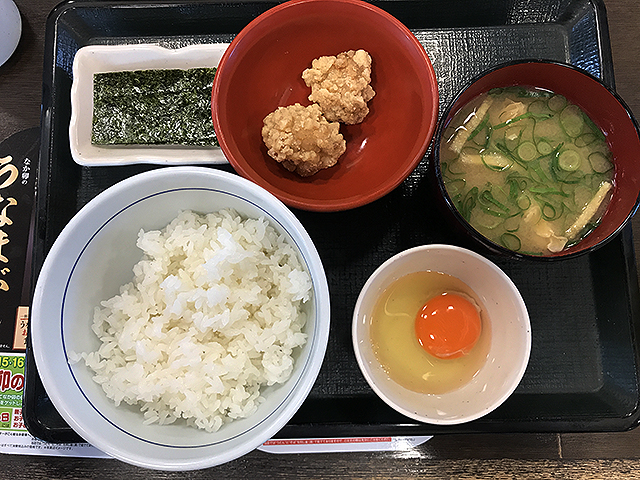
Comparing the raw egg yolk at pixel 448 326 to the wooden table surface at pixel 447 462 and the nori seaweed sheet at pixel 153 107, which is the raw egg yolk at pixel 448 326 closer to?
the wooden table surface at pixel 447 462

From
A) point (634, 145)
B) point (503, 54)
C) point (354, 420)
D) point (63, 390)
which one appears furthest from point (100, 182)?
point (634, 145)

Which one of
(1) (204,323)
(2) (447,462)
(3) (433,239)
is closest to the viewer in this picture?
(1) (204,323)

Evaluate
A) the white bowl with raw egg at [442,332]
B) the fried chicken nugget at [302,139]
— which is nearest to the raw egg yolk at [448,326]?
the white bowl with raw egg at [442,332]

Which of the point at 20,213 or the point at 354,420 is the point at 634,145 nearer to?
the point at 354,420

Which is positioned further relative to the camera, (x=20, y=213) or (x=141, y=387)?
(x=20, y=213)

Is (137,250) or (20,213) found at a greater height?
(20,213)

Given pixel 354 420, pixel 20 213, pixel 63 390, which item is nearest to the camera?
pixel 63 390

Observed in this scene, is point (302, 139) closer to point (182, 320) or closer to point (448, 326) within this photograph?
point (182, 320)

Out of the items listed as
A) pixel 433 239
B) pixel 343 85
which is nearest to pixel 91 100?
pixel 343 85
